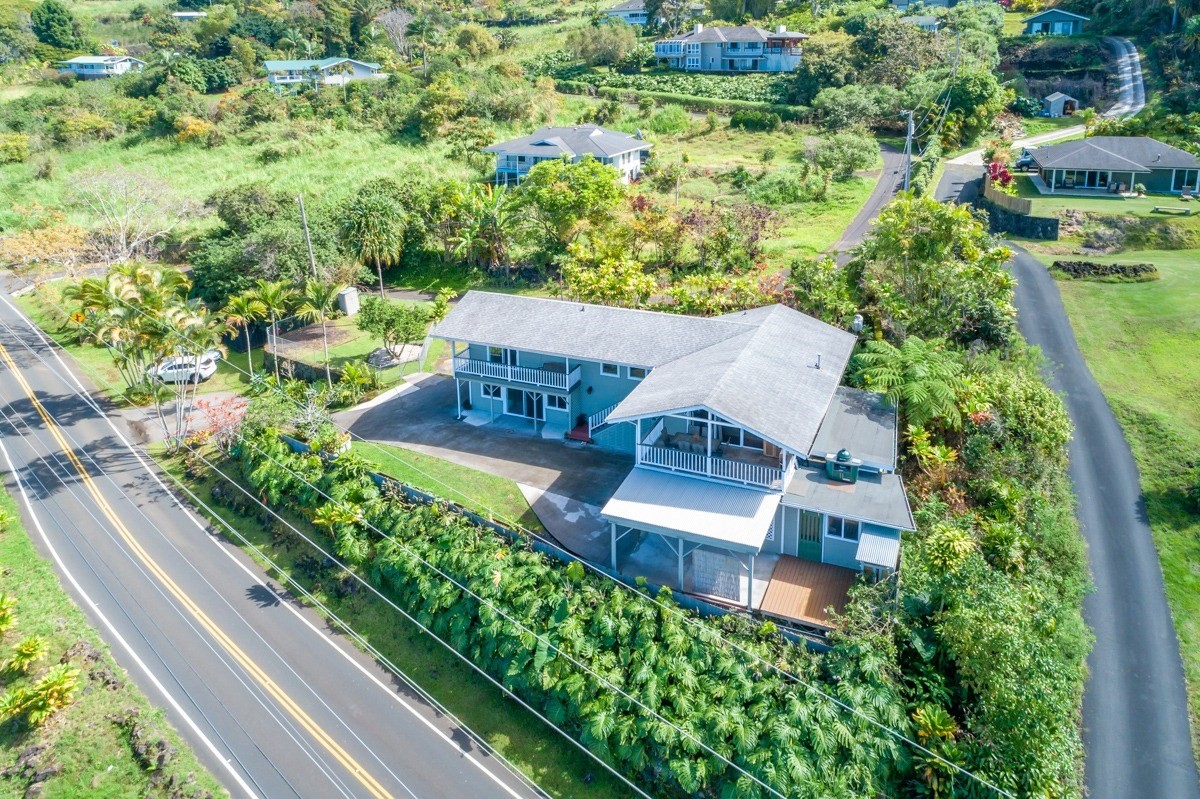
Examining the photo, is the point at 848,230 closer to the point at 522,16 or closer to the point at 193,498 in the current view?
the point at 193,498

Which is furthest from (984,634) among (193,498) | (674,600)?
(193,498)

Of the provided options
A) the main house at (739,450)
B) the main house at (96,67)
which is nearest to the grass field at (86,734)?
the main house at (739,450)

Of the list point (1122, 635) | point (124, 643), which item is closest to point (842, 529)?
point (1122, 635)

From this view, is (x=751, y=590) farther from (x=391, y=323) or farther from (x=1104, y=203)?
(x=1104, y=203)

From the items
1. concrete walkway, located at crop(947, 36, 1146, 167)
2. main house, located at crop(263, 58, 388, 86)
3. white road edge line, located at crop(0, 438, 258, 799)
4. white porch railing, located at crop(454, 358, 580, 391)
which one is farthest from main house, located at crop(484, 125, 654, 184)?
white road edge line, located at crop(0, 438, 258, 799)

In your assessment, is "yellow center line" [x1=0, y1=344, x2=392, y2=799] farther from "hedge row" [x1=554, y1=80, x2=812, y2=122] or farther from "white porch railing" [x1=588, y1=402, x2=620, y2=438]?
"hedge row" [x1=554, y1=80, x2=812, y2=122]

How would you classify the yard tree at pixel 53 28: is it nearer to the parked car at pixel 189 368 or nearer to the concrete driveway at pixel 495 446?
the parked car at pixel 189 368
